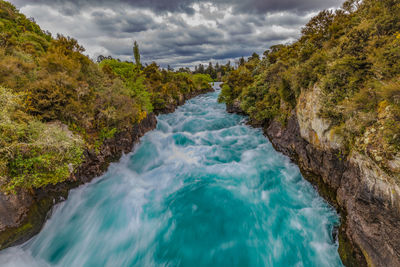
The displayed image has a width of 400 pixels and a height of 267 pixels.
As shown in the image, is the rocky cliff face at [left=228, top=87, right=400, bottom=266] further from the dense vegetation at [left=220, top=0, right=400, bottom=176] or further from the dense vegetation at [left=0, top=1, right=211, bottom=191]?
the dense vegetation at [left=0, top=1, right=211, bottom=191]

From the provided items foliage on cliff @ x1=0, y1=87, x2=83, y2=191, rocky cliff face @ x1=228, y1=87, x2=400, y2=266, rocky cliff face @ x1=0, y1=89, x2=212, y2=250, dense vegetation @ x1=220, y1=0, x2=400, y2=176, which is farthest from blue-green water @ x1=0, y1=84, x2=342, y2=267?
dense vegetation @ x1=220, y1=0, x2=400, y2=176

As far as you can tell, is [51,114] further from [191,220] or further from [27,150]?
[191,220]

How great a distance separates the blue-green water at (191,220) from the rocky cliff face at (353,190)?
71cm

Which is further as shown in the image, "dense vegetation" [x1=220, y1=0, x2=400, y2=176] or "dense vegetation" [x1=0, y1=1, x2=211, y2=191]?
"dense vegetation" [x1=0, y1=1, x2=211, y2=191]

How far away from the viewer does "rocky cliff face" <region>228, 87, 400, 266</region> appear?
3.79m

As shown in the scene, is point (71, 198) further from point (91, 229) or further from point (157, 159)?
point (157, 159)

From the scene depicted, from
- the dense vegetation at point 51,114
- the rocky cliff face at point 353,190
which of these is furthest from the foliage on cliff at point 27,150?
the rocky cliff face at point 353,190

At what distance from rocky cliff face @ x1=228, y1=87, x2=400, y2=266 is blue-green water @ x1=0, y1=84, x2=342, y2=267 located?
0.71 m

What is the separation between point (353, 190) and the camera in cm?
512

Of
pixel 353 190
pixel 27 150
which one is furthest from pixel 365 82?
pixel 27 150

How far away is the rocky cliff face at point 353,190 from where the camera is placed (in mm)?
3785

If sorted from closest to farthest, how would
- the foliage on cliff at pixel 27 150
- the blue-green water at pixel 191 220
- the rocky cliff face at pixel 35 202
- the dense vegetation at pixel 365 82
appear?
the dense vegetation at pixel 365 82, the foliage on cliff at pixel 27 150, the rocky cliff face at pixel 35 202, the blue-green water at pixel 191 220

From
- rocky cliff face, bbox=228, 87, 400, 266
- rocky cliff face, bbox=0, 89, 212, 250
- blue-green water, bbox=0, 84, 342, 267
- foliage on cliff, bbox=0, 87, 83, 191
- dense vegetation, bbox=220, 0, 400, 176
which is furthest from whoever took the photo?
blue-green water, bbox=0, 84, 342, 267

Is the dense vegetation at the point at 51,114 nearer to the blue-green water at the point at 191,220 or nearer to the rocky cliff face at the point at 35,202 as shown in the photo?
the rocky cliff face at the point at 35,202
